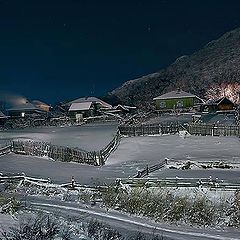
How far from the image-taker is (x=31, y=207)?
22.8 m

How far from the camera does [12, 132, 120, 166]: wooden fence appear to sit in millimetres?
36250

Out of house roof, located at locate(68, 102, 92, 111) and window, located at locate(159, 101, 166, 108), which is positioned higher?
house roof, located at locate(68, 102, 92, 111)

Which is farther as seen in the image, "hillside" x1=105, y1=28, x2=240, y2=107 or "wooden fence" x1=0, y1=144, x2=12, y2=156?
"hillside" x1=105, y1=28, x2=240, y2=107

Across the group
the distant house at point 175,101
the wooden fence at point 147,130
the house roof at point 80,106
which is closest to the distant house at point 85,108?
the house roof at point 80,106

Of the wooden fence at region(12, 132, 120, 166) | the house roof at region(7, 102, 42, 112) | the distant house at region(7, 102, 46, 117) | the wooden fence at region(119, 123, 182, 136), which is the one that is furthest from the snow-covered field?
the house roof at region(7, 102, 42, 112)

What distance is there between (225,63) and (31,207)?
510 feet

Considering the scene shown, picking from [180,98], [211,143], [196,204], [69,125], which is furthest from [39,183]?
[180,98]

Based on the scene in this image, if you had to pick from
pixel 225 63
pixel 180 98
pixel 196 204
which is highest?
pixel 225 63

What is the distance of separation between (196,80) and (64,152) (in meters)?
120

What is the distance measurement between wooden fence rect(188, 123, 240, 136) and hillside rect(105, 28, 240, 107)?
60974 millimetres

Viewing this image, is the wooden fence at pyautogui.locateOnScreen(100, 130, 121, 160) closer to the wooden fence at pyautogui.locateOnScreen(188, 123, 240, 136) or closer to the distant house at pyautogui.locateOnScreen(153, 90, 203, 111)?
the wooden fence at pyautogui.locateOnScreen(188, 123, 240, 136)

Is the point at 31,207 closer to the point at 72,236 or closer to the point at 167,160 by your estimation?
the point at 72,236

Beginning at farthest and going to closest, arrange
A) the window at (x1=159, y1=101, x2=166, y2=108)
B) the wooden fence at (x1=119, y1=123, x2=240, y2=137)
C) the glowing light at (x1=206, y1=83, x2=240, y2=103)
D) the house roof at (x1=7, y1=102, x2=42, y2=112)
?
the glowing light at (x1=206, y1=83, x2=240, y2=103)
the house roof at (x1=7, y1=102, x2=42, y2=112)
the window at (x1=159, y1=101, x2=166, y2=108)
the wooden fence at (x1=119, y1=123, x2=240, y2=137)

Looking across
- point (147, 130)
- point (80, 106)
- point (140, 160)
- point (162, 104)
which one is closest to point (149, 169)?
point (140, 160)
